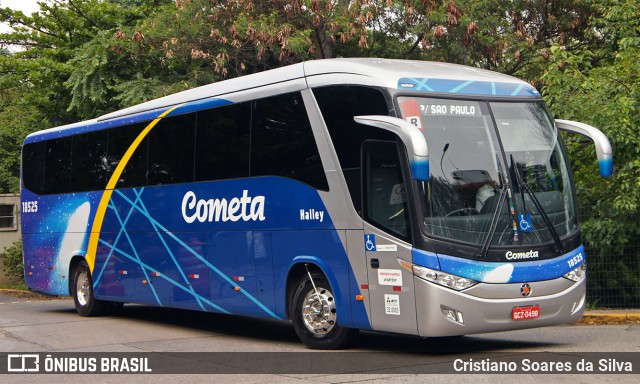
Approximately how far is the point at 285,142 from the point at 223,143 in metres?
1.73

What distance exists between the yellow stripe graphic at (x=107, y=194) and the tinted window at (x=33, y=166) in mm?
2495

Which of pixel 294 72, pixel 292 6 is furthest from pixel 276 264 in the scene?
pixel 292 6

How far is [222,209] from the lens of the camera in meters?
14.3

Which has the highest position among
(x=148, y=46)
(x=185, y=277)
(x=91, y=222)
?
(x=148, y=46)

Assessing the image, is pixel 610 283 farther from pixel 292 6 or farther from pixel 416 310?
pixel 292 6

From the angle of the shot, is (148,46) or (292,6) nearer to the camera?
(292,6)

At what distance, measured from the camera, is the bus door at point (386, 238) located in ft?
36.1

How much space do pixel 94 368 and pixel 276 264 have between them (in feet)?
9.76

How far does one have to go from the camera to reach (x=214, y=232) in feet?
47.7

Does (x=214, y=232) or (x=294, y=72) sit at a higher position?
(x=294, y=72)

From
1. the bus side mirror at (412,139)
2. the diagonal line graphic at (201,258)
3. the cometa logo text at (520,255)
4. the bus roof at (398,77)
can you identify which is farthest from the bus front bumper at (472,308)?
the diagonal line graphic at (201,258)

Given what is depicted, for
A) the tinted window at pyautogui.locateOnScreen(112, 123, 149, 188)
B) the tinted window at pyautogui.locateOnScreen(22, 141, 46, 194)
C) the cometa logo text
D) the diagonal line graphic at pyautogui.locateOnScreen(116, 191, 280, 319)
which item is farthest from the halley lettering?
the tinted window at pyautogui.locateOnScreen(22, 141, 46, 194)

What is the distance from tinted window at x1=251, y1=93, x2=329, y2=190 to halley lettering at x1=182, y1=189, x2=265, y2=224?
1.43 ft

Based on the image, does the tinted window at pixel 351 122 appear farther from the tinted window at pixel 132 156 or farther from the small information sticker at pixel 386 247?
the tinted window at pixel 132 156
